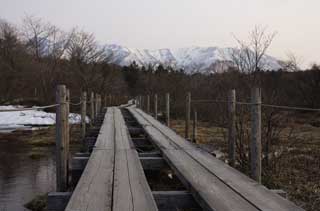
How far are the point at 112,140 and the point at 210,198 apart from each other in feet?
13.2

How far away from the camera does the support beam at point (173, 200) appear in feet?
12.4

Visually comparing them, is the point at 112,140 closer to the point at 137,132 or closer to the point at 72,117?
the point at 137,132

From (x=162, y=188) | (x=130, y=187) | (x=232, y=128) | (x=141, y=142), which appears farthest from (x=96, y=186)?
(x=141, y=142)

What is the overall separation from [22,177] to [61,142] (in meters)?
5.12

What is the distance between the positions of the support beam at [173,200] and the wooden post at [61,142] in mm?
1853

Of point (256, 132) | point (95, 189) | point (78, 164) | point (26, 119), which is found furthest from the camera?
point (26, 119)

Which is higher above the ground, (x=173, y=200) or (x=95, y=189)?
(x=95, y=189)

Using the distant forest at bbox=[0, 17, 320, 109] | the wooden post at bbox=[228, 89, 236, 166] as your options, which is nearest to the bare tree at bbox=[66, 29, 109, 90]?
the distant forest at bbox=[0, 17, 320, 109]

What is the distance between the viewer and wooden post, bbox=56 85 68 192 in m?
5.30

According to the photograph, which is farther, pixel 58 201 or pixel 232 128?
pixel 232 128

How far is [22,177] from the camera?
993 cm

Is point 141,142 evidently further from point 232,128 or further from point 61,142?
point 61,142

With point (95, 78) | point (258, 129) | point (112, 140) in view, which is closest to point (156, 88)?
point (95, 78)

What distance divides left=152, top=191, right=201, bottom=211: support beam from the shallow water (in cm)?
426
